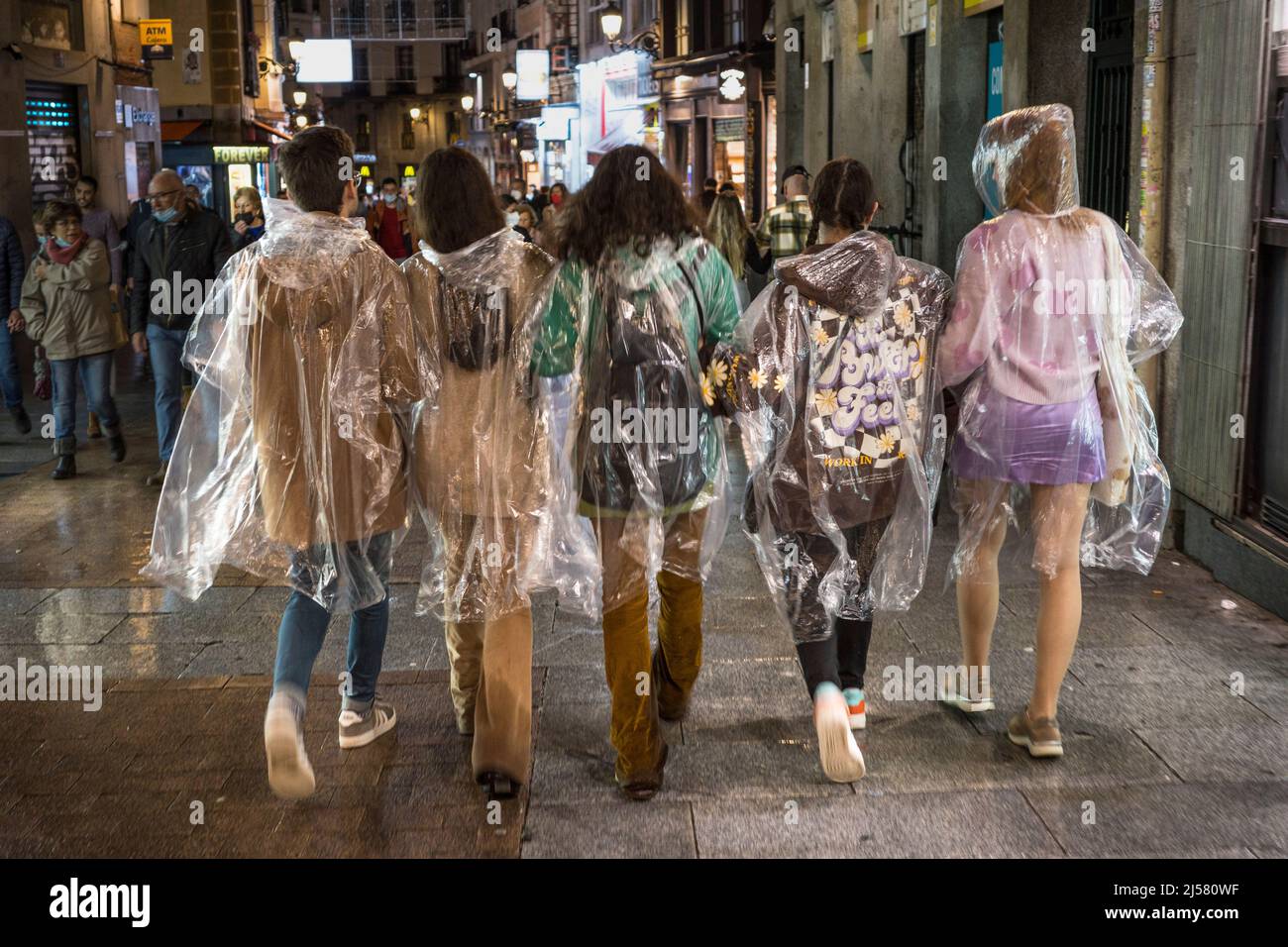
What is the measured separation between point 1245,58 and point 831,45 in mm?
12221

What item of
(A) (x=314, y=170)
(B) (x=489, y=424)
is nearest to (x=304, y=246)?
(A) (x=314, y=170)

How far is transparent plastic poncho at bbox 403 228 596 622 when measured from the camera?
13.4 ft

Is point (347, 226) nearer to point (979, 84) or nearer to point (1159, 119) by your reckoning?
point (1159, 119)

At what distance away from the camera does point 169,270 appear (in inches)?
337

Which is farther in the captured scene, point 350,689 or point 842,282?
point 350,689

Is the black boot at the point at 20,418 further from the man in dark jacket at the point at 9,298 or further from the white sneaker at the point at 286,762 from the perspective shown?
the white sneaker at the point at 286,762

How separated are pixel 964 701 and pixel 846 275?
1.56 meters

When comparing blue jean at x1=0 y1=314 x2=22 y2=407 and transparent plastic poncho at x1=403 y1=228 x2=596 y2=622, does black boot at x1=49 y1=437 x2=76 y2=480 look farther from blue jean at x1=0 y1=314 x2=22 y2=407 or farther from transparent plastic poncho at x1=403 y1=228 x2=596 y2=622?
transparent plastic poncho at x1=403 y1=228 x2=596 y2=622

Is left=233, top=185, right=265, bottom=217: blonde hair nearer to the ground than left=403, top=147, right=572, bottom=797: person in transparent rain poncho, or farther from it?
farther from it

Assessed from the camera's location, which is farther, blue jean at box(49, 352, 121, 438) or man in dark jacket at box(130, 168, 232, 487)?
blue jean at box(49, 352, 121, 438)

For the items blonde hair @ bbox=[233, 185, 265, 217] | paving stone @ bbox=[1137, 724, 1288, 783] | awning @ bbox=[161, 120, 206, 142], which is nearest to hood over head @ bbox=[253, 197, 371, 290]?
paving stone @ bbox=[1137, 724, 1288, 783]

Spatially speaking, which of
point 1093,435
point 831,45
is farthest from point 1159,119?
point 831,45

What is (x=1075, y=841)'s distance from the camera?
385cm

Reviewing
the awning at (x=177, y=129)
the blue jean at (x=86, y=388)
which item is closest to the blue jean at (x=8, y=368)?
the blue jean at (x=86, y=388)
